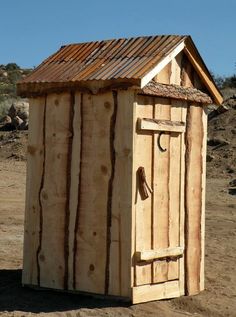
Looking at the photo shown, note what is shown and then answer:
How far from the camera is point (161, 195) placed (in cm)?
716

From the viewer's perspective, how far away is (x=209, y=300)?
7520mm

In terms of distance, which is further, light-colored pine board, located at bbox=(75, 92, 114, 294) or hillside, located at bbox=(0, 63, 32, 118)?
hillside, located at bbox=(0, 63, 32, 118)

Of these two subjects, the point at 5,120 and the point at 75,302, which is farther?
the point at 5,120

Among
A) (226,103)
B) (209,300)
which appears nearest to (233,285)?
(209,300)

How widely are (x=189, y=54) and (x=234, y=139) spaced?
1659 centimetres

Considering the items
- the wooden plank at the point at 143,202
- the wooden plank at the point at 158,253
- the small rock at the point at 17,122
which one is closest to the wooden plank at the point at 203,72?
the wooden plank at the point at 143,202

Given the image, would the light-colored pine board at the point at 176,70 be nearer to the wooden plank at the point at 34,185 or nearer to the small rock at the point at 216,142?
the wooden plank at the point at 34,185

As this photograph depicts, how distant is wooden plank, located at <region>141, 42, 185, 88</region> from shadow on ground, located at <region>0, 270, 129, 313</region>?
210 cm

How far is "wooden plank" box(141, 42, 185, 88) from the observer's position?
264 inches

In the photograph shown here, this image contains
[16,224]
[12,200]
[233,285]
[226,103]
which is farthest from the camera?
[226,103]

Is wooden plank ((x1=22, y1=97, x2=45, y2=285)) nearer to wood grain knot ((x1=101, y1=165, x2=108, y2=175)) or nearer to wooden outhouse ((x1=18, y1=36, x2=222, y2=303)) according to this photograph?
wooden outhouse ((x1=18, y1=36, x2=222, y2=303))

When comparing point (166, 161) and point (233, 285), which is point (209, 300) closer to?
point (233, 285)

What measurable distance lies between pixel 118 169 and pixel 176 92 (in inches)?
41.7

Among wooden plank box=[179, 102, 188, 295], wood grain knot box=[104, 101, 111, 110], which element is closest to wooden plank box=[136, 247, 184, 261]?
wooden plank box=[179, 102, 188, 295]
